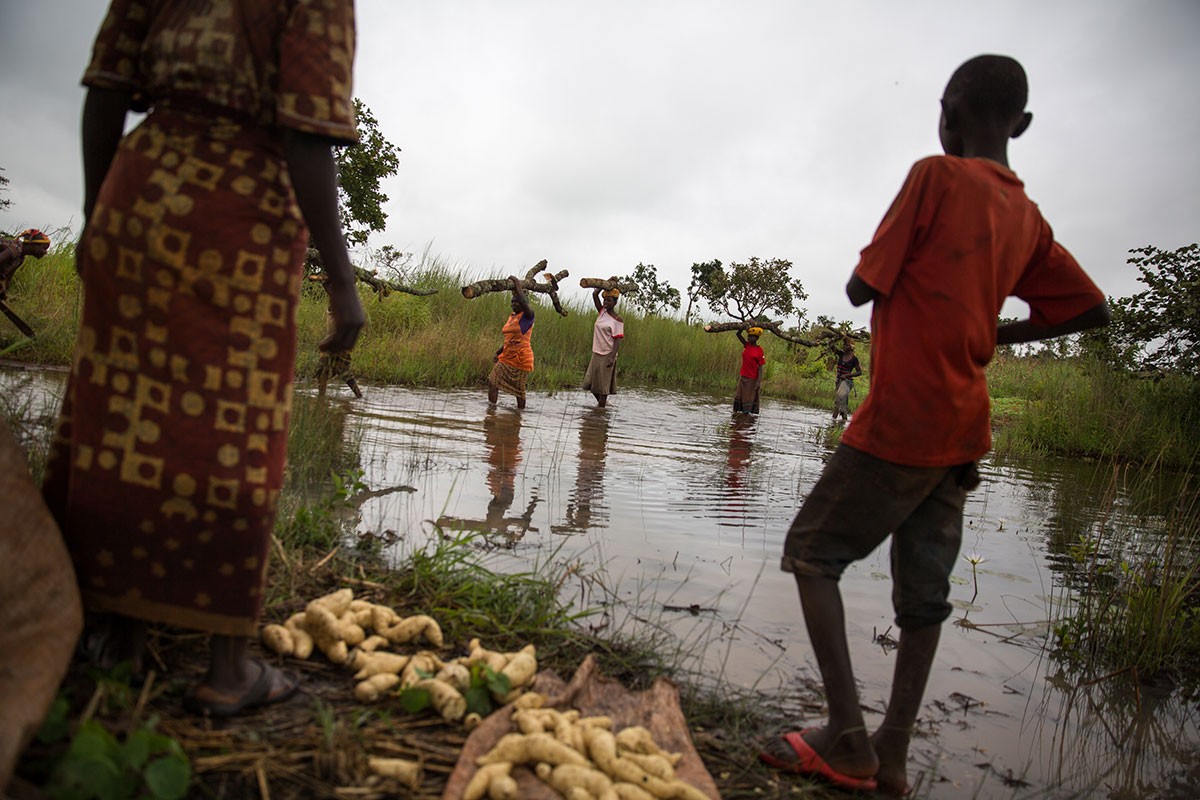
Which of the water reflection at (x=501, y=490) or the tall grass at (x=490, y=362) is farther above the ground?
the tall grass at (x=490, y=362)

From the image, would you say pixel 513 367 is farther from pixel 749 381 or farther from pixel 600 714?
pixel 600 714

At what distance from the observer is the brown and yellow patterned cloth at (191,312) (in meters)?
1.62

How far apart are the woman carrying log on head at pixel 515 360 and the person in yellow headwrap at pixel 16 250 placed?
16.9 ft

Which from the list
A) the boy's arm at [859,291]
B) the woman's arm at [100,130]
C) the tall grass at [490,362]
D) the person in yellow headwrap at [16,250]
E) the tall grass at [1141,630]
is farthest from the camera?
the tall grass at [490,362]

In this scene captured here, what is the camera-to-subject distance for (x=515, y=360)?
35.2 feet

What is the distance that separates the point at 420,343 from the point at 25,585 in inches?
467

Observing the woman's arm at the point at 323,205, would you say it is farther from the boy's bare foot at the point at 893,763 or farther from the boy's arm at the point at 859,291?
the boy's bare foot at the point at 893,763

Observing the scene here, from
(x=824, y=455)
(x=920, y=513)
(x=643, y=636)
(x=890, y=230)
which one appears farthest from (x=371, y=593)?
(x=824, y=455)

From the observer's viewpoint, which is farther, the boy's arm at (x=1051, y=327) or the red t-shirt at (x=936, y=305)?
the boy's arm at (x=1051, y=327)

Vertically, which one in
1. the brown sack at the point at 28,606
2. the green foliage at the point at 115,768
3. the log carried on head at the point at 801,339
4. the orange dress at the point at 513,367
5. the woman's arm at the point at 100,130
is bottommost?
the green foliage at the point at 115,768

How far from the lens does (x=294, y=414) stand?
15.2ft

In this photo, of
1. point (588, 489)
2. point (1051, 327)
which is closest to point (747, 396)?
point (588, 489)

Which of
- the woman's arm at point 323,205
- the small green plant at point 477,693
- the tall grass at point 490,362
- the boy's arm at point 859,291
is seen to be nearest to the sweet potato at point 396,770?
the small green plant at point 477,693

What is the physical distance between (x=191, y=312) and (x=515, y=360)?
358 inches
